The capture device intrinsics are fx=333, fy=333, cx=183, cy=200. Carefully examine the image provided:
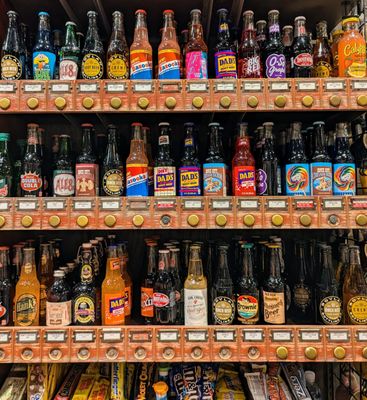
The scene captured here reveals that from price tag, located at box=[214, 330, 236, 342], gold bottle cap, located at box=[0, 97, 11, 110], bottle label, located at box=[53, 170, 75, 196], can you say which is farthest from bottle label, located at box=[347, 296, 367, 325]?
gold bottle cap, located at box=[0, 97, 11, 110]

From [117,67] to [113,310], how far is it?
0.99 m

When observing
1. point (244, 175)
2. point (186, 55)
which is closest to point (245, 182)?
point (244, 175)

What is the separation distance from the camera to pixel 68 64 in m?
1.37

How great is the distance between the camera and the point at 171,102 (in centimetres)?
130

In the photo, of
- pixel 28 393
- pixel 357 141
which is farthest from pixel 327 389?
pixel 28 393

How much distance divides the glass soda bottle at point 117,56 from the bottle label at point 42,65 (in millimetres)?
240

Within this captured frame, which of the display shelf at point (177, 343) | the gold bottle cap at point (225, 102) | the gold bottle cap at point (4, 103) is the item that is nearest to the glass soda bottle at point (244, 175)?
the gold bottle cap at point (225, 102)

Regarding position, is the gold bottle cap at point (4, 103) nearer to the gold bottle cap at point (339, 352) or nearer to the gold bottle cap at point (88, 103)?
the gold bottle cap at point (88, 103)

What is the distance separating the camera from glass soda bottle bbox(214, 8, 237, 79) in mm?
1379

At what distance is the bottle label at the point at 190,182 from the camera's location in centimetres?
135

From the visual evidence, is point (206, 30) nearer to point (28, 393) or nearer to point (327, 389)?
point (28, 393)

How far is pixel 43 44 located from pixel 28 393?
1469 millimetres

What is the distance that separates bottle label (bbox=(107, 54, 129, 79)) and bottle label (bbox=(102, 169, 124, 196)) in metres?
0.39

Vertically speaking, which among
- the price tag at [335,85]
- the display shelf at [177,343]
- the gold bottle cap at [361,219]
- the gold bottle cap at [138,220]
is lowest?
the display shelf at [177,343]
